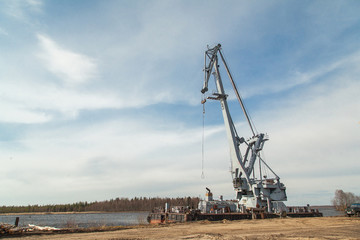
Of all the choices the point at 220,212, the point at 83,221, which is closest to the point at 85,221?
the point at 83,221

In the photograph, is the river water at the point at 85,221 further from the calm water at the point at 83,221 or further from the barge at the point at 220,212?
the barge at the point at 220,212

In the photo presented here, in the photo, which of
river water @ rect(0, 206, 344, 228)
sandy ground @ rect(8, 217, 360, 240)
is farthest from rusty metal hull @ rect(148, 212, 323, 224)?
sandy ground @ rect(8, 217, 360, 240)

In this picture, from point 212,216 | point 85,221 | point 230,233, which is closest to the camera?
point 230,233

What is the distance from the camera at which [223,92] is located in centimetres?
3462

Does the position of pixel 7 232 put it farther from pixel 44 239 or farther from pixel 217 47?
pixel 217 47

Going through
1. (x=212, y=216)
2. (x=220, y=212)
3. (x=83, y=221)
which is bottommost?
(x=83, y=221)

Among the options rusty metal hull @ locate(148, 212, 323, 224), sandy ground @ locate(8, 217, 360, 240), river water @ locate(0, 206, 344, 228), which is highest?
sandy ground @ locate(8, 217, 360, 240)

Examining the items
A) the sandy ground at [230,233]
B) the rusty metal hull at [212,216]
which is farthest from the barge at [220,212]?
the sandy ground at [230,233]

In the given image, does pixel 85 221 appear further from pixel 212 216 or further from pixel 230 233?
pixel 230 233

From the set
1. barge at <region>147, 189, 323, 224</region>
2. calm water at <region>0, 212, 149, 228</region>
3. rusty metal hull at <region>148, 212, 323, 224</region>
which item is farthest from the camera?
barge at <region>147, 189, 323, 224</region>

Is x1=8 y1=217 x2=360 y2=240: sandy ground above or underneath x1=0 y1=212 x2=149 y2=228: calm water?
above

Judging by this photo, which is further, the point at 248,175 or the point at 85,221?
the point at 85,221

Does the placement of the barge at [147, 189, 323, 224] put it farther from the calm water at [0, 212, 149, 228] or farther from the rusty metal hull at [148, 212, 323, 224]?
the calm water at [0, 212, 149, 228]

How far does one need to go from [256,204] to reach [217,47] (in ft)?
77.7
